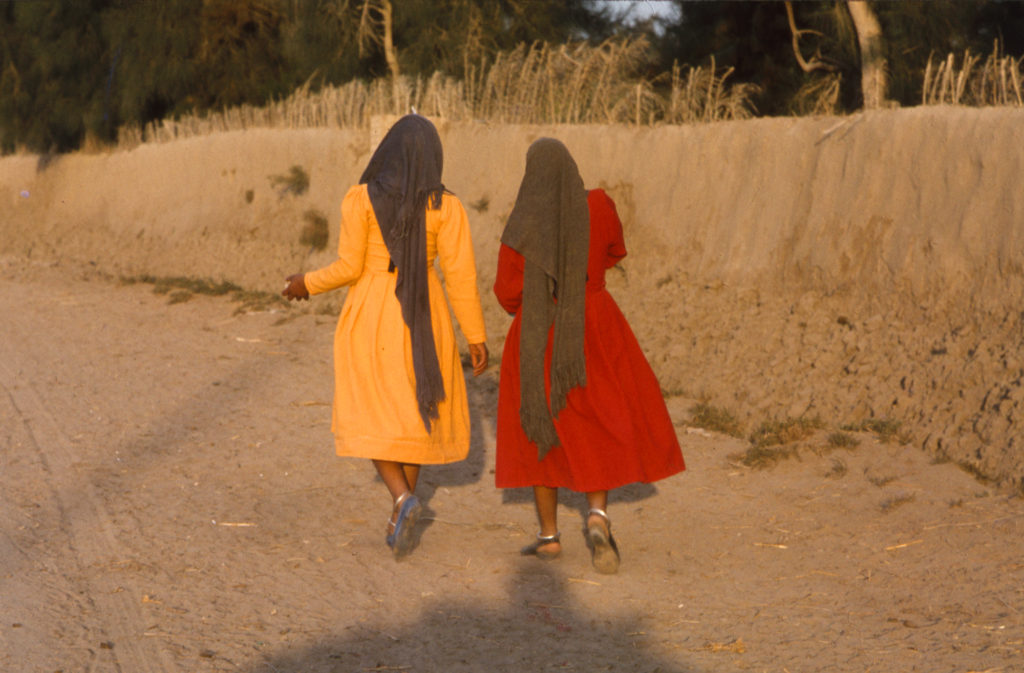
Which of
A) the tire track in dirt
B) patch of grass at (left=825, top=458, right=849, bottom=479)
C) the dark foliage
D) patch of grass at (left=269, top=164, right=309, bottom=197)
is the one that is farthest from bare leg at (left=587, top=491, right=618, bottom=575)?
the dark foliage

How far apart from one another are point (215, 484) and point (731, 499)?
2929 millimetres

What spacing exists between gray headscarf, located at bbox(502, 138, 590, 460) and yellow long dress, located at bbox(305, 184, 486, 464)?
0.34 meters

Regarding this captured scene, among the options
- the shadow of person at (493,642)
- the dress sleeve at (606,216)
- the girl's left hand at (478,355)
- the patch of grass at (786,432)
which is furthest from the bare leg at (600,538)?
the patch of grass at (786,432)

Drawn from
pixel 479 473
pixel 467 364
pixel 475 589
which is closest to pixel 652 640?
pixel 475 589

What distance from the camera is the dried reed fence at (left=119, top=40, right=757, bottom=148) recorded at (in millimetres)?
10484

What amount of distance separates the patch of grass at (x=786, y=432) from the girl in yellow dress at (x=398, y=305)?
8.43ft

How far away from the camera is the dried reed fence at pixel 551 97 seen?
10.5 m

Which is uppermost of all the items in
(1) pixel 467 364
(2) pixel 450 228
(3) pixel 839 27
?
(3) pixel 839 27

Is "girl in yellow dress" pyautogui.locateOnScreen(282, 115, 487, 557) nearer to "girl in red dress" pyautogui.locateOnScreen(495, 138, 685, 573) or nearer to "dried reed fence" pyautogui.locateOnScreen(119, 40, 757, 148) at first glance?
"girl in red dress" pyautogui.locateOnScreen(495, 138, 685, 573)

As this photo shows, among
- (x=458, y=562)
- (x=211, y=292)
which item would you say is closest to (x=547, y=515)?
(x=458, y=562)

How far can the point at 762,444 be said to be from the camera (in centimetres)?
697

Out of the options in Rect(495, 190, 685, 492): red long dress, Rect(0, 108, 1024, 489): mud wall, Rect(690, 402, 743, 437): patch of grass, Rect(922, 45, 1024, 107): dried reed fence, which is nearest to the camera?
Rect(495, 190, 685, 492): red long dress

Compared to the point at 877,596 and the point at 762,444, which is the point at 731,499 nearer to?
the point at 762,444

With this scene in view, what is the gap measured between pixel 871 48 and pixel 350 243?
9.39 m
